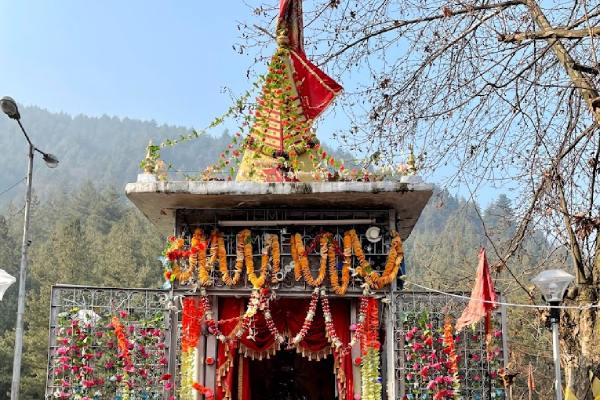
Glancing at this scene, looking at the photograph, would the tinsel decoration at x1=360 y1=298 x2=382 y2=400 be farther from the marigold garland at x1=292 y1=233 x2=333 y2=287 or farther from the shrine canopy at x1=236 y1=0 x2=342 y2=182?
the shrine canopy at x1=236 y1=0 x2=342 y2=182

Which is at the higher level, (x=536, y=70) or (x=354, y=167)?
(x=536, y=70)

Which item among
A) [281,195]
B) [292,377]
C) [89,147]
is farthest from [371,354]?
[89,147]

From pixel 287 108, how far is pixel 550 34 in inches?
154

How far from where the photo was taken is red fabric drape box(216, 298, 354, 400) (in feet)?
32.6

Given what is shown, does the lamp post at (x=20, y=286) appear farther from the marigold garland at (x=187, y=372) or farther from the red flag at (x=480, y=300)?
the red flag at (x=480, y=300)

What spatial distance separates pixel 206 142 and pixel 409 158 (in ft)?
456

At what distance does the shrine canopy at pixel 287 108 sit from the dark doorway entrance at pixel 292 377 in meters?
3.99

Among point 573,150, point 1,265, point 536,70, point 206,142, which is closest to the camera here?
point 536,70

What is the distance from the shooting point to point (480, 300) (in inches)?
348

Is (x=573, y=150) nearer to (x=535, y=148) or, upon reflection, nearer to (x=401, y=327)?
(x=535, y=148)

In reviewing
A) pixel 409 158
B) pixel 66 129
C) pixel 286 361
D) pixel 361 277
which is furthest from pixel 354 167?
pixel 66 129

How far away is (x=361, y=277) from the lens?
A: 967 cm

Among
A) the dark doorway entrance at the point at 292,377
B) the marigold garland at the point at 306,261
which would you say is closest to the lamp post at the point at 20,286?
the marigold garland at the point at 306,261

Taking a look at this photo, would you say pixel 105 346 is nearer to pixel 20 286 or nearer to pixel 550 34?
pixel 20 286
